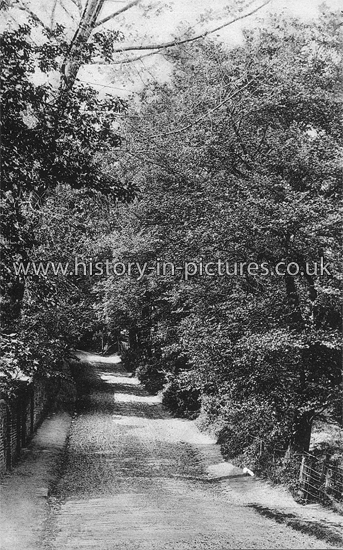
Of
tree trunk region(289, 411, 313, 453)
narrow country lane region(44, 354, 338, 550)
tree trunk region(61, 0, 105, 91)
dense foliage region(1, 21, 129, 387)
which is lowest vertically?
narrow country lane region(44, 354, 338, 550)

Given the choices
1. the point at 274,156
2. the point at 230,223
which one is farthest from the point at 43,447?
the point at 274,156

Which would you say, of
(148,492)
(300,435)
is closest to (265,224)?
(300,435)

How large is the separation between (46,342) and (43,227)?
418cm

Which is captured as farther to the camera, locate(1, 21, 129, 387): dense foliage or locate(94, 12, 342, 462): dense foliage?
locate(94, 12, 342, 462): dense foliage

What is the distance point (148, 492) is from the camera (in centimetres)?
1348

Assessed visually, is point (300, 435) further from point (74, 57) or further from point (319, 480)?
point (74, 57)

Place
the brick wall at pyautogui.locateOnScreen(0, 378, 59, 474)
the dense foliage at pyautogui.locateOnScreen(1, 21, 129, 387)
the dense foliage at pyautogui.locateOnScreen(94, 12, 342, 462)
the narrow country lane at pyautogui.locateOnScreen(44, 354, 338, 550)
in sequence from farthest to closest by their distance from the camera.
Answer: the brick wall at pyautogui.locateOnScreen(0, 378, 59, 474) < the dense foliage at pyautogui.locateOnScreen(94, 12, 342, 462) < the narrow country lane at pyautogui.locateOnScreen(44, 354, 338, 550) < the dense foliage at pyautogui.locateOnScreen(1, 21, 129, 387)

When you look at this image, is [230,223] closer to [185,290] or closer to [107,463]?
[185,290]


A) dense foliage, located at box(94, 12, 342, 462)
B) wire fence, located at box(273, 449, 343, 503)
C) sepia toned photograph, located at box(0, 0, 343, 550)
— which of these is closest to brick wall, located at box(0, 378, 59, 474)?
sepia toned photograph, located at box(0, 0, 343, 550)

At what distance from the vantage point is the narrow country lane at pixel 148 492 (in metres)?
8.60

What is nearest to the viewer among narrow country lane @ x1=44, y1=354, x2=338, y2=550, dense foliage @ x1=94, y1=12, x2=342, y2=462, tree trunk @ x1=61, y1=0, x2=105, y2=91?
tree trunk @ x1=61, y1=0, x2=105, y2=91

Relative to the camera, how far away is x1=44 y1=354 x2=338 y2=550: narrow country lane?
8602mm

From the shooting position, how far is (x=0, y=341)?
9562 mm

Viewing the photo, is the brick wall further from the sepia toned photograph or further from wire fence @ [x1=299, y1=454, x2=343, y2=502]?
wire fence @ [x1=299, y1=454, x2=343, y2=502]
